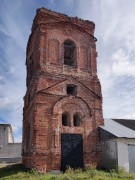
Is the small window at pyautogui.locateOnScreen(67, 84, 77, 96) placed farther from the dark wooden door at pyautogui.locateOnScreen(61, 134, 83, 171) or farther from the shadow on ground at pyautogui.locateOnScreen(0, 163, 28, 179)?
the shadow on ground at pyautogui.locateOnScreen(0, 163, 28, 179)

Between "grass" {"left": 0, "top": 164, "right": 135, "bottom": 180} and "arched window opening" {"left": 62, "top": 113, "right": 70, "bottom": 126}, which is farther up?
"arched window opening" {"left": 62, "top": 113, "right": 70, "bottom": 126}

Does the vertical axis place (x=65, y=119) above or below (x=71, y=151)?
above

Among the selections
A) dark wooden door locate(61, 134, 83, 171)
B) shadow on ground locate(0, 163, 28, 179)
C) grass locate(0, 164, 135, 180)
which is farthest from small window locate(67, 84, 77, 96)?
shadow on ground locate(0, 163, 28, 179)

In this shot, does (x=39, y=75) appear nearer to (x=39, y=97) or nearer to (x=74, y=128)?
(x=39, y=97)

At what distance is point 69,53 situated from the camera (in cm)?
1803

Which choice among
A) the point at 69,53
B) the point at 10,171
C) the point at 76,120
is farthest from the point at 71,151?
the point at 69,53

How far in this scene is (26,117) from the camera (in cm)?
1755

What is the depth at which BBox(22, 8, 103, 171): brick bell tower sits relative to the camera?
1430 centimetres

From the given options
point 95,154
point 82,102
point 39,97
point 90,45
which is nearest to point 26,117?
point 39,97

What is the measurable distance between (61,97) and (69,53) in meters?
4.06

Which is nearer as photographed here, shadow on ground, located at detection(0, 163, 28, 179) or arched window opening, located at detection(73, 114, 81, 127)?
shadow on ground, located at detection(0, 163, 28, 179)

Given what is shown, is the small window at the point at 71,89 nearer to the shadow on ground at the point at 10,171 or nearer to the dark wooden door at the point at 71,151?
the dark wooden door at the point at 71,151

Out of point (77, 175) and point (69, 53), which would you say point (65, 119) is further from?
point (69, 53)

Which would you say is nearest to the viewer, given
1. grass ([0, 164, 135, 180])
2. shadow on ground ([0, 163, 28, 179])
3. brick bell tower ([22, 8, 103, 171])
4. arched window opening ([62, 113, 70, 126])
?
grass ([0, 164, 135, 180])
